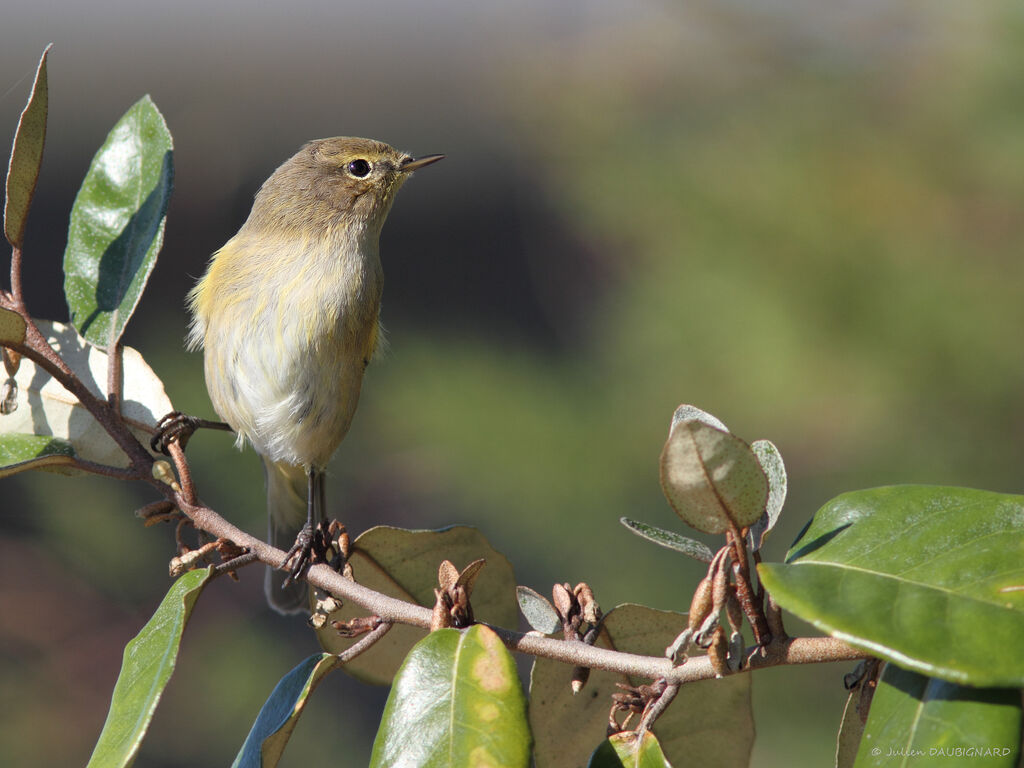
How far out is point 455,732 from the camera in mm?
795

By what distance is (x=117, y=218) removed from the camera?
1334mm

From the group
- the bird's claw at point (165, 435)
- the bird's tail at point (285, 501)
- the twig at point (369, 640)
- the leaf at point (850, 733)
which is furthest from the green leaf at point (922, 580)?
the bird's tail at point (285, 501)

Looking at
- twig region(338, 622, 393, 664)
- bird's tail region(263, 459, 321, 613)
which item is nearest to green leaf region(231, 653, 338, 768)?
twig region(338, 622, 393, 664)

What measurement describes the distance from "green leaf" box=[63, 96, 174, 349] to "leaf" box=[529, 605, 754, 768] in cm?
77

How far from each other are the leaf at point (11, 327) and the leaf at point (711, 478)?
2.45 feet

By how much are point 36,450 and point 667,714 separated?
2.67ft

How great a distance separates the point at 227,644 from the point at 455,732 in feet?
8.25

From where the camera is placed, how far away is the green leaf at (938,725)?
67 centimetres

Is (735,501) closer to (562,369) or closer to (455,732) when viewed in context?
(455,732)

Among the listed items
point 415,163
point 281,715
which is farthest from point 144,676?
point 415,163

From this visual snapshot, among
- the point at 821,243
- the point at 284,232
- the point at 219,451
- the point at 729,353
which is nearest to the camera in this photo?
the point at 284,232

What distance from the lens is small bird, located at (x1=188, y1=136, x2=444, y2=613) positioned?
1849mm

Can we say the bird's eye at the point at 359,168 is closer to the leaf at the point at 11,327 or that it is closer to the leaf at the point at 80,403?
the leaf at the point at 80,403

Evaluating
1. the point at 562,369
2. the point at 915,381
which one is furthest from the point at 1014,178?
the point at 562,369
